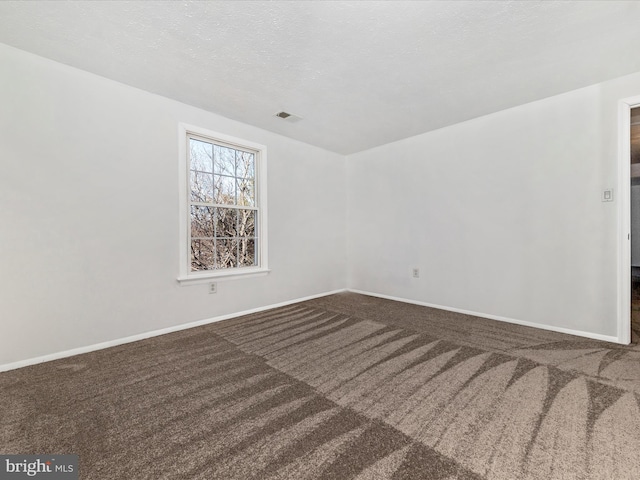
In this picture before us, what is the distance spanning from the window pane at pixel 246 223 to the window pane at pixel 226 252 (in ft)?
0.51

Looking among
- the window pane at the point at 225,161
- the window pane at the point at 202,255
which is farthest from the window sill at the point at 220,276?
the window pane at the point at 225,161

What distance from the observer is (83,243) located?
2.47 meters

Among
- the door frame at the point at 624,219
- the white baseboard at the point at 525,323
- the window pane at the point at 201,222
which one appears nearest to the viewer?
the door frame at the point at 624,219

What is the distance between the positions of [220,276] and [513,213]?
351cm

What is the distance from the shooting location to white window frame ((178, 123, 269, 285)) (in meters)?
3.05

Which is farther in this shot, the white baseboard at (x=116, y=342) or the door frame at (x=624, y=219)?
the door frame at (x=624, y=219)

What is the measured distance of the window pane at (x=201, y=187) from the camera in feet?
10.6

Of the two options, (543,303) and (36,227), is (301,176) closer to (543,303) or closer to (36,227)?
(36,227)

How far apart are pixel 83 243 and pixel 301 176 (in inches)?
110

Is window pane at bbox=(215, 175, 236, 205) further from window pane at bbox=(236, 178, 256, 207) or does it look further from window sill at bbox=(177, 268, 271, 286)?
window sill at bbox=(177, 268, 271, 286)

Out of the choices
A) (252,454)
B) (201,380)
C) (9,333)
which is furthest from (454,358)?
(9,333)

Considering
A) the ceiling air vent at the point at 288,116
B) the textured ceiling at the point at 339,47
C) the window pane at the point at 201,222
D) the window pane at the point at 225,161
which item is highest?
the ceiling air vent at the point at 288,116

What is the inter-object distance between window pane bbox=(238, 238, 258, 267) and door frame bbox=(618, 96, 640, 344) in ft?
12.8

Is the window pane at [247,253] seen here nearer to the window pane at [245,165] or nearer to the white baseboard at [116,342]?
the white baseboard at [116,342]
